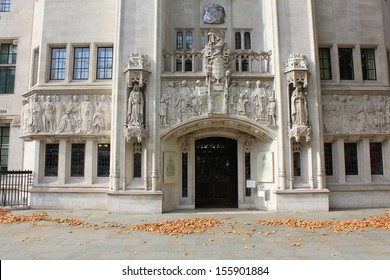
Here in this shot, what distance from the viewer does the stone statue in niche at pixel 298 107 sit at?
13430mm

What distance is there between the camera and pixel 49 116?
14641 millimetres

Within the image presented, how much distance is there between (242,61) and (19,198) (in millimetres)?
13154

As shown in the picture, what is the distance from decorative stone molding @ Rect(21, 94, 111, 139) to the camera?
47.6 feet

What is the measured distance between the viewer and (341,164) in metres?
14.7

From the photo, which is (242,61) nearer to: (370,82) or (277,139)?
(277,139)

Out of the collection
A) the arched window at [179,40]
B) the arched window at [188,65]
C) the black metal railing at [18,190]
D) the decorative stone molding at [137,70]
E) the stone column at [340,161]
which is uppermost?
the arched window at [179,40]

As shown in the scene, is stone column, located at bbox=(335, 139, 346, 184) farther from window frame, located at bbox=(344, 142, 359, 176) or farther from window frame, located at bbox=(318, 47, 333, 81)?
window frame, located at bbox=(318, 47, 333, 81)

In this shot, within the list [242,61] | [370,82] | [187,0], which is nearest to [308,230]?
[242,61]

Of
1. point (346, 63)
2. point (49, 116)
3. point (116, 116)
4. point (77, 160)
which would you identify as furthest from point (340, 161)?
point (49, 116)

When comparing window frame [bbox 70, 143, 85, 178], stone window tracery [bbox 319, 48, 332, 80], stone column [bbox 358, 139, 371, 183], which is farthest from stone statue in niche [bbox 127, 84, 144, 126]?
stone column [bbox 358, 139, 371, 183]

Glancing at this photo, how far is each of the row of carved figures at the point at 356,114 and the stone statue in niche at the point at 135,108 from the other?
8.82 metres

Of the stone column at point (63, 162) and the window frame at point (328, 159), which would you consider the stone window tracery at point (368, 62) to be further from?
the stone column at point (63, 162)

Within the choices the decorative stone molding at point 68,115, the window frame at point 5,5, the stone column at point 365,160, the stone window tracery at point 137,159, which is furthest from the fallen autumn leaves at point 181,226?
the window frame at point 5,5

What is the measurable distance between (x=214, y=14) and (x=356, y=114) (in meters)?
8.84
